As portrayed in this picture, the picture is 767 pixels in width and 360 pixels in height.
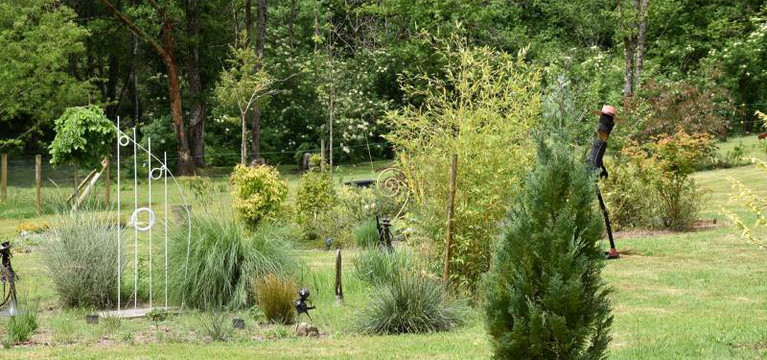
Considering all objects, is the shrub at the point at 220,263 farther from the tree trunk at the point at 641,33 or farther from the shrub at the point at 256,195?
the tree trunk at the point at 641,33

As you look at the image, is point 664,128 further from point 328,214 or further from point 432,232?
point 432,232

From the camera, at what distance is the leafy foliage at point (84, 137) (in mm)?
11828

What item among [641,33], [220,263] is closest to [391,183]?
[220,263]

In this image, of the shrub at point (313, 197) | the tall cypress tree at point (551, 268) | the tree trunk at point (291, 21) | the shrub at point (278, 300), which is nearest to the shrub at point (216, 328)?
the shrub at point (278, 300)

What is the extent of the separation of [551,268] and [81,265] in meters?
7.00

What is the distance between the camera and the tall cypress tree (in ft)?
18.6

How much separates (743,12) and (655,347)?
30742 mm

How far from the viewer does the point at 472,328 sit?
965 cm

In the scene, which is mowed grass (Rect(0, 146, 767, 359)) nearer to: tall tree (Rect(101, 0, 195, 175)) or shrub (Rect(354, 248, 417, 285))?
shrub (Rect(354, 248, 417, 285))

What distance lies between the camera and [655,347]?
8180 mm

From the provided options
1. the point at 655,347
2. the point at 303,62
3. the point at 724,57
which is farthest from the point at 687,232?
the point at 303,62

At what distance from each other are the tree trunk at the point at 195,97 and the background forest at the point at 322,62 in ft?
0.20

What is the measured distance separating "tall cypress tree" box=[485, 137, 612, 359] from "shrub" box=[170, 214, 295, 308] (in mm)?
5397

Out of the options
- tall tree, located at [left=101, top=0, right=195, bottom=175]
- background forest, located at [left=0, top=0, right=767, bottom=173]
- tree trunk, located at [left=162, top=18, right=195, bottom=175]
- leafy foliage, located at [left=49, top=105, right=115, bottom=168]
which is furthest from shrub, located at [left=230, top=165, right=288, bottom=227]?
tree trunk, located at [left=162, top=18, right=195, bottom=175]
